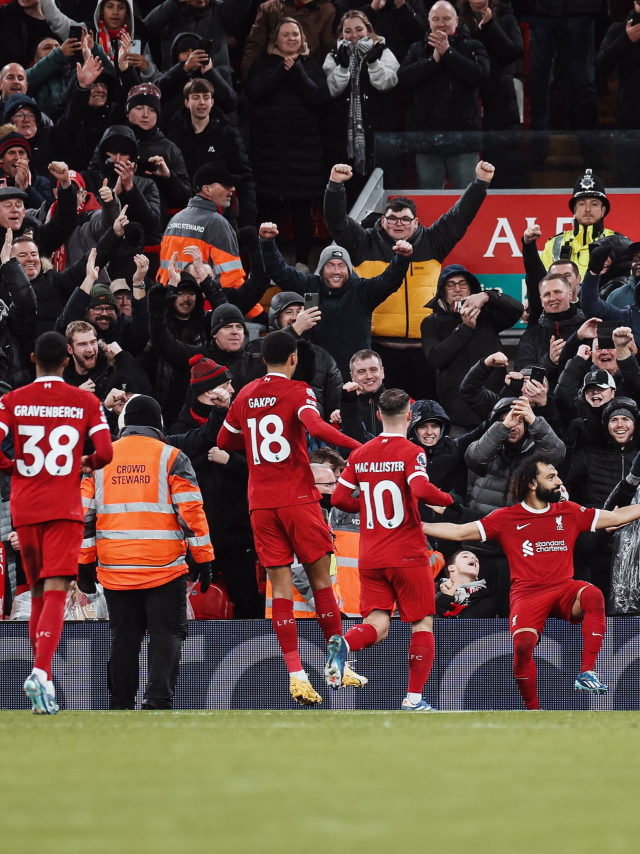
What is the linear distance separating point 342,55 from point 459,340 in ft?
12.5

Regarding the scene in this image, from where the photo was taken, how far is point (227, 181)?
11.7m

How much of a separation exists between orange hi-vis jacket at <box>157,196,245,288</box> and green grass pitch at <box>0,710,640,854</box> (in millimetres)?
5554

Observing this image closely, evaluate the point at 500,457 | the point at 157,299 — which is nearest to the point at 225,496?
the point at 157,299

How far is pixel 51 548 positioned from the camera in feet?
22.4

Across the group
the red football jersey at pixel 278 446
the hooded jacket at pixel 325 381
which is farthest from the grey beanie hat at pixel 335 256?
the red football jersey at pixel 278 446

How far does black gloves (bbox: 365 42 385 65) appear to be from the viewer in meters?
12.8

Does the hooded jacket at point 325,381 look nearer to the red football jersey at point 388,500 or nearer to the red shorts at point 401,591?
the red football jersey at point 388,500

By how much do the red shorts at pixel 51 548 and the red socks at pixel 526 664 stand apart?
2751mm

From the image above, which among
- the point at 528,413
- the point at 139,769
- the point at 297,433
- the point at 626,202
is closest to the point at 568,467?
the point at 528,413

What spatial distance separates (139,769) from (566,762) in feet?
4.89

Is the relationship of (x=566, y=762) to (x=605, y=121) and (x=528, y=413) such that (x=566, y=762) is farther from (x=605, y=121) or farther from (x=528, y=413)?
(x=605, y=121)

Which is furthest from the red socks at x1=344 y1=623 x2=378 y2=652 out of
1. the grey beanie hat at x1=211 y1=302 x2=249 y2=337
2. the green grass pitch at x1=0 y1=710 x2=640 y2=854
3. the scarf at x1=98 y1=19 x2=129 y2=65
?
the scarf at x1=98 y1=19 x2=129 y2=65

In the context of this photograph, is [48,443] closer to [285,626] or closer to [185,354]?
[285,626]

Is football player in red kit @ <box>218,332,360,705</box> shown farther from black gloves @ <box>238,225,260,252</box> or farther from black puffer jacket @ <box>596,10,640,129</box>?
black puffer jacket @ <box>596,10,640,129</box>
